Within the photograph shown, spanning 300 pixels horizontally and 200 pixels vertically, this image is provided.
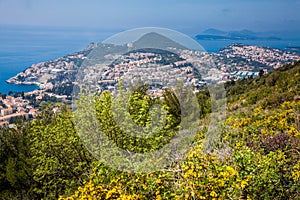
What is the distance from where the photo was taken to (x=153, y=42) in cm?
681

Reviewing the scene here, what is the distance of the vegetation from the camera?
3218 millimetres

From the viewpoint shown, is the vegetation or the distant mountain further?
the distant mountain

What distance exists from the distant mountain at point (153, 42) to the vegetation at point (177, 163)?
1.08 metres

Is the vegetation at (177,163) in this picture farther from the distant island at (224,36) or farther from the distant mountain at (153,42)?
the distant island at (224,36)

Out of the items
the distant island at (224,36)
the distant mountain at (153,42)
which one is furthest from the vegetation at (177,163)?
the distant island at (224,36)

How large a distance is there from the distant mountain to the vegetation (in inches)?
42.7

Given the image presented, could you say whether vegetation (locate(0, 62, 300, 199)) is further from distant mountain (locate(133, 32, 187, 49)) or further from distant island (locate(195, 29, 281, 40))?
distant island (locate(195, 29, 281, 40))

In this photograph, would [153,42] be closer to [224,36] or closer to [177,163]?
[177,163]

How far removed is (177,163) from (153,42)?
10.7 feet

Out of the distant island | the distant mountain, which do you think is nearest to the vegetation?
the distant mountain

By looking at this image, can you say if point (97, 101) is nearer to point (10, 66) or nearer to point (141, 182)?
point (141, 182)

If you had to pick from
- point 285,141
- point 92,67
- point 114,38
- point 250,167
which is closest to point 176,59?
point 114,38

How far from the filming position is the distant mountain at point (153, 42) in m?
6.70

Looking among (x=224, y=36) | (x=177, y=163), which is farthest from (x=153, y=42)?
(x=224, y=36)
